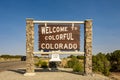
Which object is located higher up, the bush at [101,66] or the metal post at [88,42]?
the metal post at [88,42]

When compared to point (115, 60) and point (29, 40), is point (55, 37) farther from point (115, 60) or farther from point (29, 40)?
point (115, 60)

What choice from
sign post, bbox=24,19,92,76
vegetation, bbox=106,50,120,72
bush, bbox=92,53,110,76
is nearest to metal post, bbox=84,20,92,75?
sign post, bbox=24,19,92,76

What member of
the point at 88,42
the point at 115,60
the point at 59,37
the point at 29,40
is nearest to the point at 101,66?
the point at 88,42

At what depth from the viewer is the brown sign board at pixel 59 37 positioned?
2286 cm

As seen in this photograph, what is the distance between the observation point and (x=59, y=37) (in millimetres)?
23000

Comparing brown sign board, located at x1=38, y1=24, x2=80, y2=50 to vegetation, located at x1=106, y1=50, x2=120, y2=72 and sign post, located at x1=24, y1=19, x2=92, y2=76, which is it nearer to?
sign post, located at x1=24, y1=19, x2=92, y2=76

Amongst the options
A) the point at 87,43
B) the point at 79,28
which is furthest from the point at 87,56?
the point at 79,28

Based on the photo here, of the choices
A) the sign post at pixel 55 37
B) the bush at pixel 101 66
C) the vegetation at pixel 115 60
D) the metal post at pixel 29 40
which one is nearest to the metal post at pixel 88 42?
the sign post at pixel 55 37

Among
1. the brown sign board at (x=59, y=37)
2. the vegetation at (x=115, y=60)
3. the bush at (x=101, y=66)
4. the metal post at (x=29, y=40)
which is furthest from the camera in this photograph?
the vegetation at (x=115, y=60)

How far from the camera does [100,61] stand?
31.4 meters

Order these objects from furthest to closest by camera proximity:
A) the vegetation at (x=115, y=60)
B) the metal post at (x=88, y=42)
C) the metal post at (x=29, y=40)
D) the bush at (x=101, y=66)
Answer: the vegetation at (x=115, y=60)
the bush at (x=101, y=66)
the metal post at (x=29, y=40)
the metal post at (x=88, y=42)

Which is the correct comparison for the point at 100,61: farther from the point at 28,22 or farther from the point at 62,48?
the point at 28,22

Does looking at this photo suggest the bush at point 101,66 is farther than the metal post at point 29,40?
Yes

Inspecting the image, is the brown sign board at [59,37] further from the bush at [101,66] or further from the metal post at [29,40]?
the bush at [101,66]
